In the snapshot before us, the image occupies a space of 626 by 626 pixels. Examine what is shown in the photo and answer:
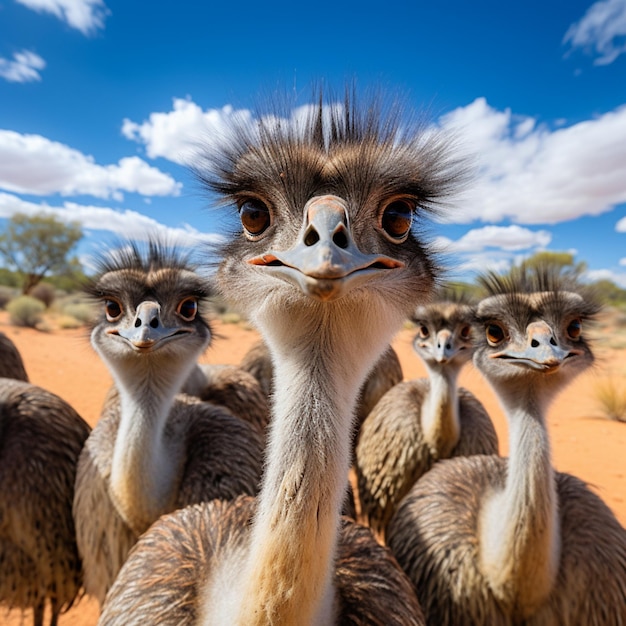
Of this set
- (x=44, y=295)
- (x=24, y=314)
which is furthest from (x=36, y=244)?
(x=24, y=314)

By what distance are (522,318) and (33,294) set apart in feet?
109

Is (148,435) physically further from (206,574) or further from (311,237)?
(311,237)

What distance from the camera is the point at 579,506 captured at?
9.48 ft

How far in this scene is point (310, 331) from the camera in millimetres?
1474

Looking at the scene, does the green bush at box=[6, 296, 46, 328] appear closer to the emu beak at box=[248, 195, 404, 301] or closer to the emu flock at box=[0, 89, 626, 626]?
the emu flock at box=[0, 89, 626, 626]

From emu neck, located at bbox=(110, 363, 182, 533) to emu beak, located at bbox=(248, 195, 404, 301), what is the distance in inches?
68.3

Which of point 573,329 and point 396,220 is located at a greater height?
point 573,329

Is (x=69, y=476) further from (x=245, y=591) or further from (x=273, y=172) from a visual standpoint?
(x=273, y=172)

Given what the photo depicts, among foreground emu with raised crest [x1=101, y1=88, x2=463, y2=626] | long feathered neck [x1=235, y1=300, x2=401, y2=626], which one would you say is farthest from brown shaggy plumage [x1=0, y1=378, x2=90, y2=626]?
long feathered neck [x1=235, y1=300, x2=401, y2=626]

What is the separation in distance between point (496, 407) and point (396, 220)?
11.0 m

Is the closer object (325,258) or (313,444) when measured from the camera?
(325,258)

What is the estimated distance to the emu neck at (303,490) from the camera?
4.33 ft

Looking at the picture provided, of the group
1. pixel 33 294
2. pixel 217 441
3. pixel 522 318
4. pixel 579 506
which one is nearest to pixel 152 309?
pixel 217 441

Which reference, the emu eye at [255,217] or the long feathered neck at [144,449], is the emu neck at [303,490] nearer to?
the emu eye at [255,217]
